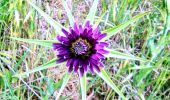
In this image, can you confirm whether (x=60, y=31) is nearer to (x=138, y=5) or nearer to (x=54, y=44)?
(x=54, y=44)

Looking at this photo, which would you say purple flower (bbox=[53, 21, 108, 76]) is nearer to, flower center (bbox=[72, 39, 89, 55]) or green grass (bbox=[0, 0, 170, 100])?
flower center (bbox=[72, 39, 89, 55])

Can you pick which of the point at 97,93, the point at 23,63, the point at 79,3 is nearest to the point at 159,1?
the point at 79,3

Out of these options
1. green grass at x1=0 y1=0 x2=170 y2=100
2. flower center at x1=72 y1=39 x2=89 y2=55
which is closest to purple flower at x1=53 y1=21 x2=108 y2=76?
flower center at x1=72 y1=39 x2=89 y2=55

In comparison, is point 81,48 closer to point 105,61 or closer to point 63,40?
point 63,40

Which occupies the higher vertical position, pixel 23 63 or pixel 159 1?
pixel 159 1

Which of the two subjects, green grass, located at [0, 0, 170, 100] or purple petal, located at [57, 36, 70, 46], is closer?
purple petal, located at [57, 36, 70, 46]

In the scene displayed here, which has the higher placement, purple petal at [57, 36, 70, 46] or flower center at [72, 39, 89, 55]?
purple petal at [57, 36, 70, 46]

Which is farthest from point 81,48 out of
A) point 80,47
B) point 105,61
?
point 105,61

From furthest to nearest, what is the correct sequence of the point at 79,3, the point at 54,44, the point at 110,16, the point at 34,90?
1. the point at 79,3
2. the point at 110,16
3. the point at 34,90
4. the point at 54,44

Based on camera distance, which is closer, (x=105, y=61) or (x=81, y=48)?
(x=81, y=48)
